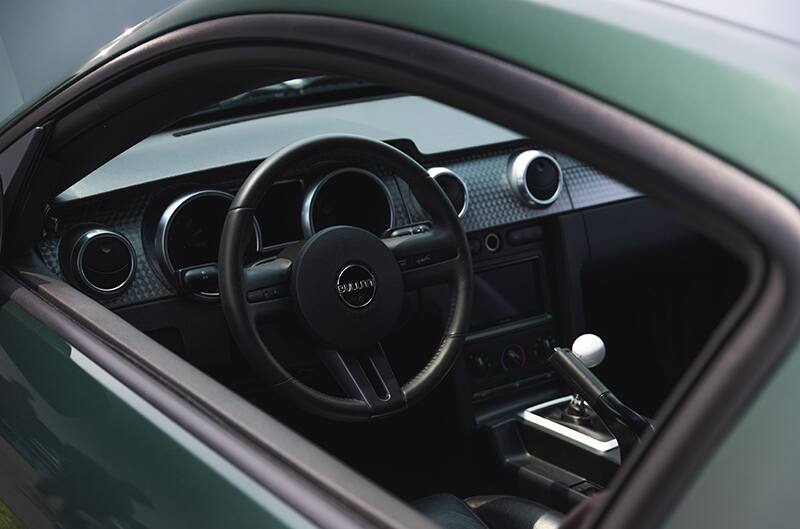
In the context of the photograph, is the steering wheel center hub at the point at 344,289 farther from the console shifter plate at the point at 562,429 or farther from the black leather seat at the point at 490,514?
the console shifter plate at the point at 562,429

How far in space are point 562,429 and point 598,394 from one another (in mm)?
649

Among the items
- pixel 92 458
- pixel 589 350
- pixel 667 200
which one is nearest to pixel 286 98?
pixel 589 350

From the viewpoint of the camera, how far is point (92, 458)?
126cm

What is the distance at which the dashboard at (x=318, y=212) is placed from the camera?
7.10 feet

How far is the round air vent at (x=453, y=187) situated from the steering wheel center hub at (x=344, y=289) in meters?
0.45

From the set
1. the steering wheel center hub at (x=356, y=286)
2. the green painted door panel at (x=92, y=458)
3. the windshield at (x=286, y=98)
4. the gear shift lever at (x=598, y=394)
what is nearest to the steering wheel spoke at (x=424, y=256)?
the steering wheel center hub at (x=356, y=286)

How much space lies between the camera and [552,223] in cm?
282

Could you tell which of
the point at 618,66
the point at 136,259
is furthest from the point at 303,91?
the point at 618,66

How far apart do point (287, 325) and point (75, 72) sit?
79 cm

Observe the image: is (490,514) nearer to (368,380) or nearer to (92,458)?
(368,380)

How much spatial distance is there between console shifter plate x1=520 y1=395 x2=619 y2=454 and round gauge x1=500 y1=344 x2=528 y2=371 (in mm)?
126

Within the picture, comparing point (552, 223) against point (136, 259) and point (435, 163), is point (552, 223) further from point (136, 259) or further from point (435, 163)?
point (136, 259)

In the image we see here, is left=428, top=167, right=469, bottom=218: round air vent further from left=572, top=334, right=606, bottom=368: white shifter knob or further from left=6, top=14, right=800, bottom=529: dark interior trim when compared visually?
left=6, top=14, right=800, bottom=529: dark interior trim

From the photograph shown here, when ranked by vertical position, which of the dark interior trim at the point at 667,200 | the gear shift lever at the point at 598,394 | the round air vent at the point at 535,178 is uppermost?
the dark interior trim at the point at 667,200
